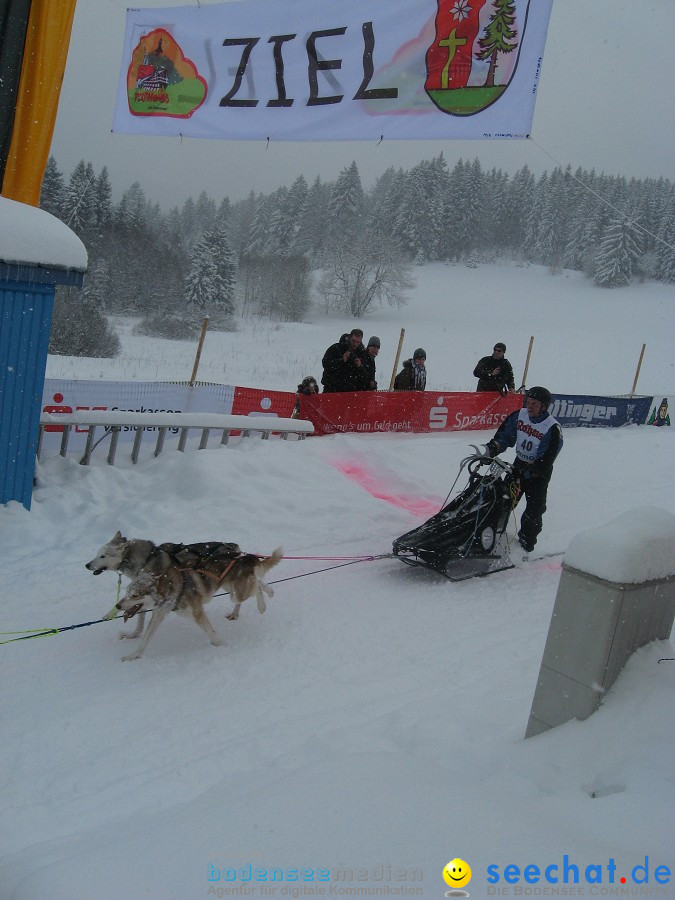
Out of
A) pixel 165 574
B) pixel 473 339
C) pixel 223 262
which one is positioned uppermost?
pixel 223 262

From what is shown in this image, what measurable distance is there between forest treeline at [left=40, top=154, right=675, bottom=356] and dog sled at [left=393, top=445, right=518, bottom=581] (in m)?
23.9

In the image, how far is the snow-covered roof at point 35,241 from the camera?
20.1 feet

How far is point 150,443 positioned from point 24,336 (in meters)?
2.34

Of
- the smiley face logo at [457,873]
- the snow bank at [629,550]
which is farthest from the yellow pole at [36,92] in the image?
the smiley face logo at [457,873]

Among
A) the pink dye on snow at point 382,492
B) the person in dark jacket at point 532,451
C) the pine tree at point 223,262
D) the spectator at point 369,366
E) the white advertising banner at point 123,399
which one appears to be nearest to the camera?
the person in dark jacket at point 532,451

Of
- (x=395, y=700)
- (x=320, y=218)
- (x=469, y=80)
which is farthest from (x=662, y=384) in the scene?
(x=320, y=218)

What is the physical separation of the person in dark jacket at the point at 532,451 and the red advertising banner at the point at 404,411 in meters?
3.81

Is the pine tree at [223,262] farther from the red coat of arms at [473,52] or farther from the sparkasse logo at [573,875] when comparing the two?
the sparkasse logo at [573,875]

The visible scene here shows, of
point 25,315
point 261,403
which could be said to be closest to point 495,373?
point 261,403

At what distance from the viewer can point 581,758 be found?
9.23 feet

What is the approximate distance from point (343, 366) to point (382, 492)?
8.94ft

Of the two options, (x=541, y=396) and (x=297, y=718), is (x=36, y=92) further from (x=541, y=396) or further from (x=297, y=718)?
(x=297, y=718)

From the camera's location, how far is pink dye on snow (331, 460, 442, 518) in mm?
8477

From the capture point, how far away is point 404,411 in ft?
39.4
